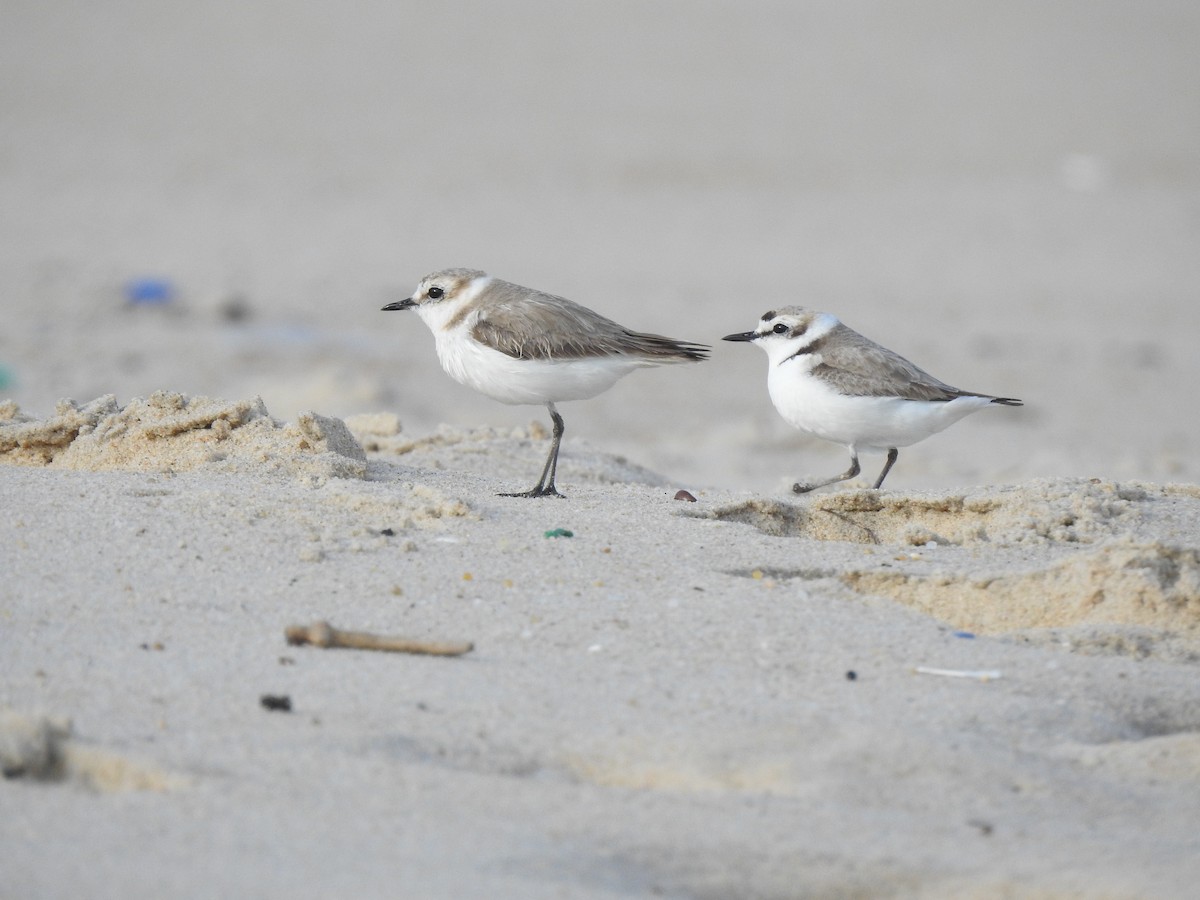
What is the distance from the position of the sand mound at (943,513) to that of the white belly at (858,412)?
58 cm

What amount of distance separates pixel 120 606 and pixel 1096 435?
824 cm

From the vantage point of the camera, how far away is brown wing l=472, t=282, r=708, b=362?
18.7ft

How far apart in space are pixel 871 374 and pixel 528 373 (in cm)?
141

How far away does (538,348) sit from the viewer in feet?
18.7

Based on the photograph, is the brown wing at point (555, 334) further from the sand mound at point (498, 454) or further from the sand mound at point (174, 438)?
the sand mound at point (174, 438)

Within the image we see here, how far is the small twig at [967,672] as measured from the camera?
3.73m

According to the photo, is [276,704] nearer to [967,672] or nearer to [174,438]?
[967,672]

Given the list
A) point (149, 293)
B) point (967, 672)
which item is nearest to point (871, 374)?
point (967, 672)

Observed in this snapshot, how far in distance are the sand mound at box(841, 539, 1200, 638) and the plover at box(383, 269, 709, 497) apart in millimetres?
1698

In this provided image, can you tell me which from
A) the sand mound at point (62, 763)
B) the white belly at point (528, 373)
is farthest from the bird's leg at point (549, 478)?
the sand mound at point (62, 763)

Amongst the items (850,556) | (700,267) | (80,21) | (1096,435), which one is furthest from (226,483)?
(80,21)

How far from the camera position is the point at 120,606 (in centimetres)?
385

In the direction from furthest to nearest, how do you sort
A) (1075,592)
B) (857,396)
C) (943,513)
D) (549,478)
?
(857,396), (549,478), (943,513), (1075,592)

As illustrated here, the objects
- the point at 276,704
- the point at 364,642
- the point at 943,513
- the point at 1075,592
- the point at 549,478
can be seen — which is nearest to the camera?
the point at 276,704
